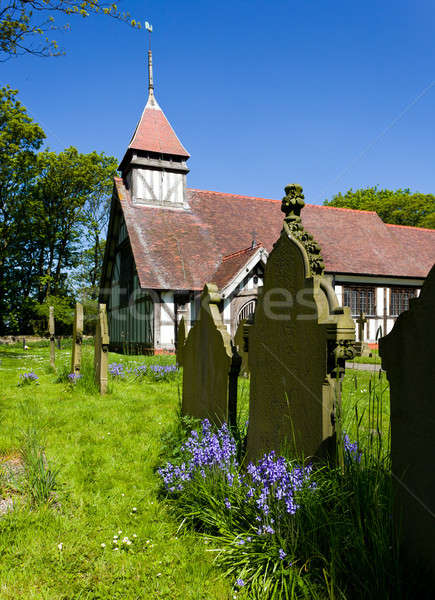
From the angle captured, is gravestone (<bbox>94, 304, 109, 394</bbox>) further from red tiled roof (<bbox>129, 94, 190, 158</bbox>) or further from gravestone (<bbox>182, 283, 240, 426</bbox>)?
red tiled roof (<bbox>129, 94, 190, 158</bbox>)

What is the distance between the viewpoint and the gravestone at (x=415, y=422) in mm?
2160

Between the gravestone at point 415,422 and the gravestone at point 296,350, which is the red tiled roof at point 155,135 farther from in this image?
the gravestone at point 415,422

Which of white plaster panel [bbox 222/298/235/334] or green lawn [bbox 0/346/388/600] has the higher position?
white plaster panel [bbox 222/298/235/334]

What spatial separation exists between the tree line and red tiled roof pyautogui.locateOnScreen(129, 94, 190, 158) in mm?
10812

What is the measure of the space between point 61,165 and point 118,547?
36.2m

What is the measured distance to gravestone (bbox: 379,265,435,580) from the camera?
7.09 ft

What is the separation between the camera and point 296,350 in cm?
337

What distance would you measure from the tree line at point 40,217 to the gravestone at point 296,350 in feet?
87.1

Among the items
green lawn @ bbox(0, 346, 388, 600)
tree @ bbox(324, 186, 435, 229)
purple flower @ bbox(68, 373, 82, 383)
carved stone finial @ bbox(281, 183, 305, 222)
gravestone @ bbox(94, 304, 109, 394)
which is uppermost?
tree @ bbox(324, 186, 435, 229)

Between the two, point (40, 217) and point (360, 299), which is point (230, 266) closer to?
point (360, 299)

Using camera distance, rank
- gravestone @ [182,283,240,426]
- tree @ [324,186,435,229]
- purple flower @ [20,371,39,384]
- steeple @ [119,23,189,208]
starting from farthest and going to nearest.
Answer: tree @ [324,186,435,229] < steeple @ [119,23,189,208] < purple flower @ [20,371,39,384] < gravestone @ [182,283,240,426]

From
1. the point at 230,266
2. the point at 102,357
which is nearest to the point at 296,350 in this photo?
the point at 102,357

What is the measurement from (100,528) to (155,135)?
23.1 m

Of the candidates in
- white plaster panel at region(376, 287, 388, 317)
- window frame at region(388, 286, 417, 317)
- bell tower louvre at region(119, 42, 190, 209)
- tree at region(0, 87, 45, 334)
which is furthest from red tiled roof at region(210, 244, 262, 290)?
tree at region(0, 87, 45, 334)
